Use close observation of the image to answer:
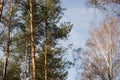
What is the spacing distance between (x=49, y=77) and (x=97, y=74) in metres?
6.08

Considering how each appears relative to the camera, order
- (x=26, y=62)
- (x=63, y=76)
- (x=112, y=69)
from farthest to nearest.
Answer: (x=26, y=62)
(x=63, y=76)
(x=112, y=69)

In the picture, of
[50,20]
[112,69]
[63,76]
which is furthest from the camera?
[63,76]

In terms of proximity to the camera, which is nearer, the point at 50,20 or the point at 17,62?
the point at 50,20

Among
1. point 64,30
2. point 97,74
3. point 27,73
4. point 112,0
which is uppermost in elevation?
point 112,0

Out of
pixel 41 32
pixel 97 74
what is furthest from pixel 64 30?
pixel 97 74

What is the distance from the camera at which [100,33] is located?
22.8 metres

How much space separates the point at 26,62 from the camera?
98.2ft

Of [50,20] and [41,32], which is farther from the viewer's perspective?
[50,20]

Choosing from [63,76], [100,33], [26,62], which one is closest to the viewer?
[100,33]

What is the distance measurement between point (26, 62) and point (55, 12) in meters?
6.21

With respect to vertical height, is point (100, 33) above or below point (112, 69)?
above

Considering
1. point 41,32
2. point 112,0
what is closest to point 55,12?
point 41,32

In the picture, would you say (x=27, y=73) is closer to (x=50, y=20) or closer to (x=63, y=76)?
(x=63, y=76)

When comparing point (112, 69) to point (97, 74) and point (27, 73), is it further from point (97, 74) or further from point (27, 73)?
point (27, 73)
